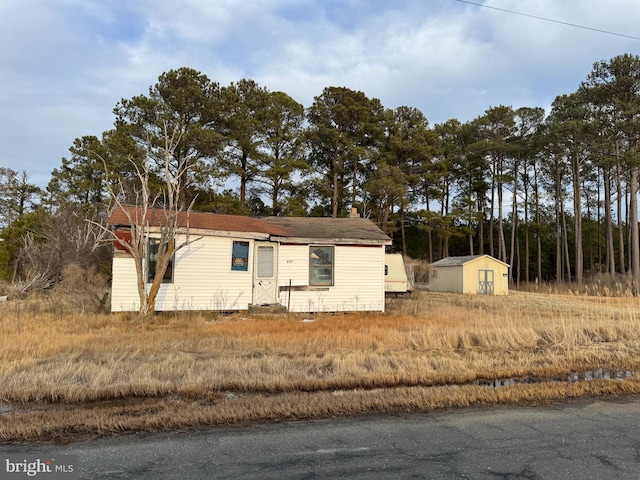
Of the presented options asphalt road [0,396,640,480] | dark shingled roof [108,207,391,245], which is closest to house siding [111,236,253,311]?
dark shingled roof [108,207,391,245]

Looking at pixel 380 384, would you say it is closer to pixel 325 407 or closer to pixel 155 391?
pixel 325 407

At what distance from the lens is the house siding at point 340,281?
13.9m

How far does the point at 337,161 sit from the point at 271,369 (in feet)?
88.7

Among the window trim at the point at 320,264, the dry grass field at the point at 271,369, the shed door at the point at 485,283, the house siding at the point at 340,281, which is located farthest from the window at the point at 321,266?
the shed door at the point at 485,283

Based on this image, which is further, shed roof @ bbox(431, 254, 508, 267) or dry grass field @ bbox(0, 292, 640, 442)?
shed roof @ bbox(431, 254, 508, 267)

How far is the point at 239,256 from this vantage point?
43.7 ft

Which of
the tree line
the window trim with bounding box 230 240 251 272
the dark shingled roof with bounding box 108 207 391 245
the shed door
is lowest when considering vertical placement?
the shed door

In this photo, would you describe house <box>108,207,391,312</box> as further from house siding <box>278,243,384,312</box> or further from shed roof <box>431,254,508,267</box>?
shed roof <box>431,254,508,267</box>

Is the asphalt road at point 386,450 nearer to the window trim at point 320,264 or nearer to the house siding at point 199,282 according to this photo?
the house siding at point 199,282

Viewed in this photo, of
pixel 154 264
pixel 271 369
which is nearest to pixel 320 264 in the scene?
pixel 154 264

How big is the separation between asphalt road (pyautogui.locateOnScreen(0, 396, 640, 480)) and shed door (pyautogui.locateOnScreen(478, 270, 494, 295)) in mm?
24692

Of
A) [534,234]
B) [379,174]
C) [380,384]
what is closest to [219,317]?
[380,384]

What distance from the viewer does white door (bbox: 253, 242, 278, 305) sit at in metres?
13.7

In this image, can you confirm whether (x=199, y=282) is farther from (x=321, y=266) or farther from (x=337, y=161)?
(x=337, y=161)
